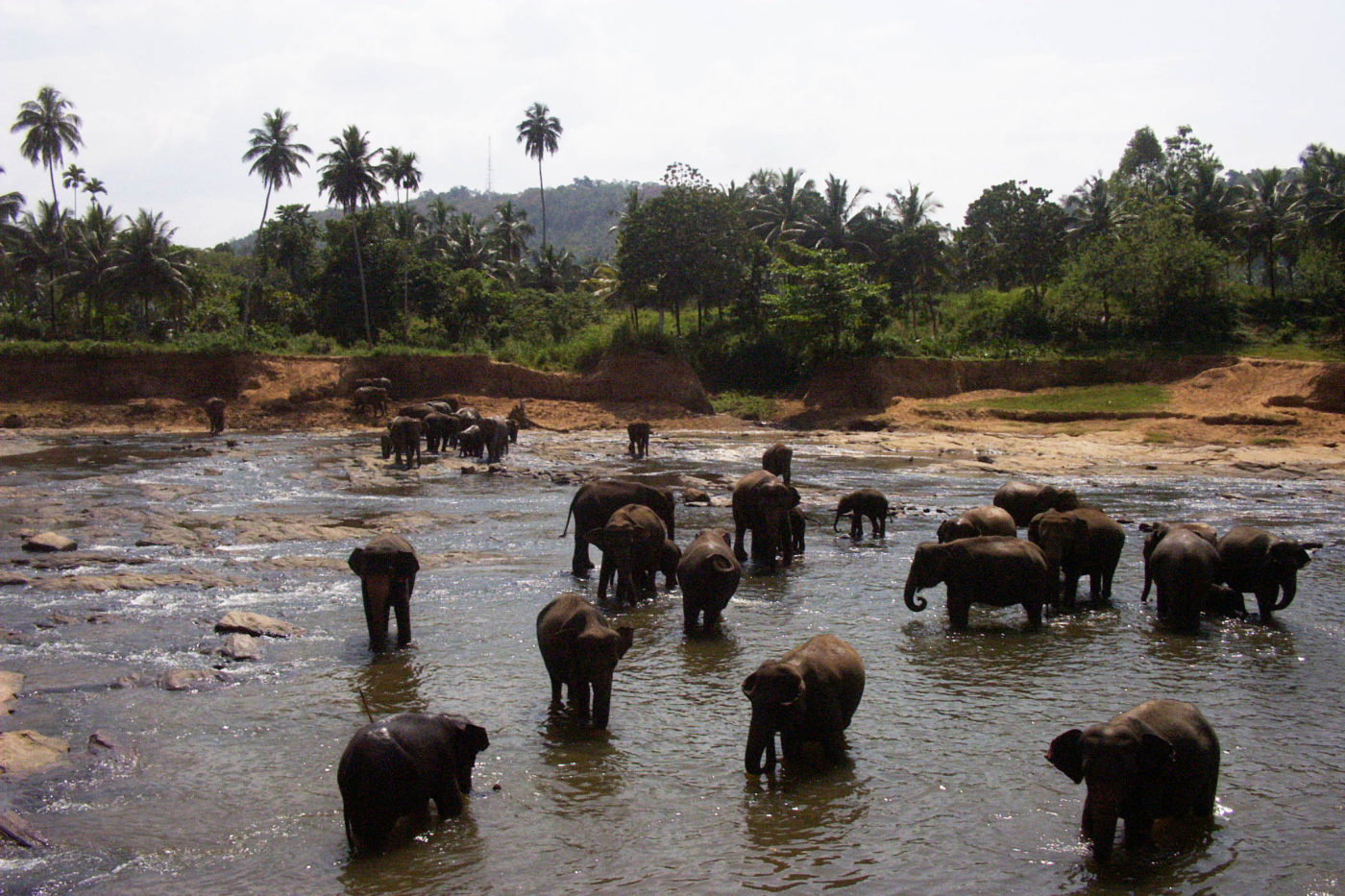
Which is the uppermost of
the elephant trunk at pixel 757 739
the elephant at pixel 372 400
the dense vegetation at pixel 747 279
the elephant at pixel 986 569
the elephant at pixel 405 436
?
the dense vegetation at pixel 747 279

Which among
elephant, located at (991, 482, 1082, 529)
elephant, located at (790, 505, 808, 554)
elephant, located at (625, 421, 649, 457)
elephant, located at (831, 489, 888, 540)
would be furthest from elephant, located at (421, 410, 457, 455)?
elephant, located at (991, 482, 1082, 529)

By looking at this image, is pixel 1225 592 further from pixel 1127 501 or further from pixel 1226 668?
pixel 1127 501

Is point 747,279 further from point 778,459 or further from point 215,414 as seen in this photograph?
point 778,459

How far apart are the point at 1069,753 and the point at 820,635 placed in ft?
9.58

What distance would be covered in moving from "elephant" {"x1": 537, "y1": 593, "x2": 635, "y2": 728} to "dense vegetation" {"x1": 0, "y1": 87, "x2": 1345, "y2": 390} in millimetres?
44247

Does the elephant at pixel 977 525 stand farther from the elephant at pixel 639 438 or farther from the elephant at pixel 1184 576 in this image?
the elephant at pixel 639 438

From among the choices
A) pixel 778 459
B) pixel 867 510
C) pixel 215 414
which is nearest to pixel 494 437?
pixel 778 459

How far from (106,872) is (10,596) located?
9120 millimetres

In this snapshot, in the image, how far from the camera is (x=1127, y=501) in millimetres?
26047

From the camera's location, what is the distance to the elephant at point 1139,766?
6.89 m

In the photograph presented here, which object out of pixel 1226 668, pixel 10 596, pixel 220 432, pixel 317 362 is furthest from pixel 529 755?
pixel 317 362

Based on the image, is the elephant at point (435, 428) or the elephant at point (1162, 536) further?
the elephant at point (435, 428)

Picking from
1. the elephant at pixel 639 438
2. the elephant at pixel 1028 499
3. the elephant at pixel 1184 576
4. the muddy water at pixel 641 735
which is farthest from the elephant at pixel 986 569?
the elephant at pixel 639 438

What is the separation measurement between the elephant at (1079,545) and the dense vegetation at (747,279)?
Answer: 38432mm
